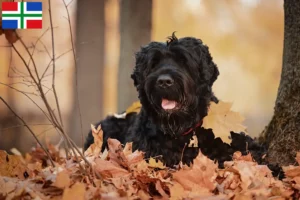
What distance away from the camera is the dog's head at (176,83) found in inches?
165

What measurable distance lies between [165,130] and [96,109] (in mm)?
6748

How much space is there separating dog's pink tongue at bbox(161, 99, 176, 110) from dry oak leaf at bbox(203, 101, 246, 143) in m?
0.30

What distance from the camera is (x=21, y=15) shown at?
12.5 ft

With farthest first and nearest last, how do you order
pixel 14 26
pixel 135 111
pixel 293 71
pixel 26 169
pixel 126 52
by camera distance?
pixel 126 52 → pixel 135 111 → pixel 293 71 → pixel 26 169 → pixel 14 26

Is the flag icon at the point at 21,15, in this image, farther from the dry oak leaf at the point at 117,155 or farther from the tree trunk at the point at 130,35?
the tree trunk at the point at 130,35

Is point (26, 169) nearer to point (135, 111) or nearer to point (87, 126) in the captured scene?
point (135, 111)

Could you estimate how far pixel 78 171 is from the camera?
321 centimetres

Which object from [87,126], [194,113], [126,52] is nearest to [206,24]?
[126,52]

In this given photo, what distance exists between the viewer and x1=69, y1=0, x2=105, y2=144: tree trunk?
403 inches

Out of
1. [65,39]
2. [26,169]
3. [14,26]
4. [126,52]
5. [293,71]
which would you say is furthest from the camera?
[65,39]

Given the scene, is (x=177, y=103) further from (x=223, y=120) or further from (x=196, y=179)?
(x=196, y=179)

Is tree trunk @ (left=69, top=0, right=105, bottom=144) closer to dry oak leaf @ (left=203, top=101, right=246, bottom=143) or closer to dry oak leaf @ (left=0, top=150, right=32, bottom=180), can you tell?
dry oak leaf @ (left=203, top=101, right=246, bottom=143)

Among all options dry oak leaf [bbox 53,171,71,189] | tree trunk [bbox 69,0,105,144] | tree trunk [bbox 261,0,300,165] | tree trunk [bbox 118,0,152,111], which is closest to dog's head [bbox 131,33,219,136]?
tree trunk [bbox 261,0,300,165]

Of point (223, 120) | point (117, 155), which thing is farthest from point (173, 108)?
point (117, 155)
